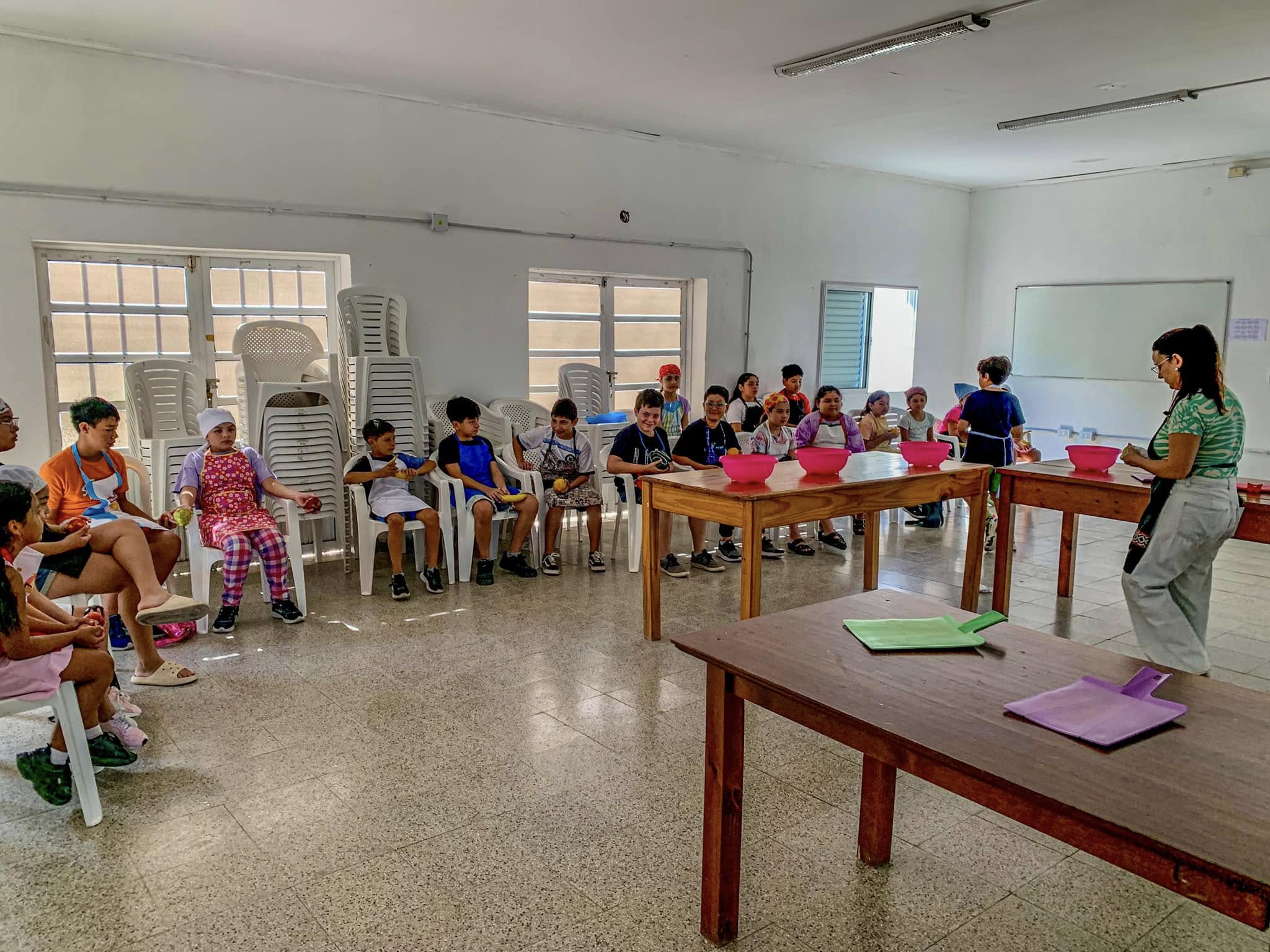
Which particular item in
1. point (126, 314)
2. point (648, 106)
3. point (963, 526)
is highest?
point (648, 106)

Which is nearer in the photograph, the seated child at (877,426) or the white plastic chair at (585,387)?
the seated child at (877,426)

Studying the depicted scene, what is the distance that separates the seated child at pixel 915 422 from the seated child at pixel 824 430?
0.76 m

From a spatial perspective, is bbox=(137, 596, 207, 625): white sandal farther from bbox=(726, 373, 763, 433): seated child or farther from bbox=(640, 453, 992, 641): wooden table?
bbox=(726, 373, 763, 433): seated child

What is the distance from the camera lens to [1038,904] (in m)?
2.19

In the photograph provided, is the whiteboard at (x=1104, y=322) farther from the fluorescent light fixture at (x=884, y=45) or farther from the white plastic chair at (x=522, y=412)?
the white plastic chair at (x=522, y=412)

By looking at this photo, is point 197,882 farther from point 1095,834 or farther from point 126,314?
point 126,314

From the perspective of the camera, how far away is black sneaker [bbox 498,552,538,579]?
5.19 metres

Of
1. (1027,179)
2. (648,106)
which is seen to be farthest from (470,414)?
(1027,179)

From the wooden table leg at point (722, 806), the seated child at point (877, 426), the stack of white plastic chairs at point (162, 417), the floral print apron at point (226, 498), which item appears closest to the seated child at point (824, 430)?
the seated child at point (877, 426)

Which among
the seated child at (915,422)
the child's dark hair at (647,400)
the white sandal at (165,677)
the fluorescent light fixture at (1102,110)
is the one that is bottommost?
the white sandal at (165,677)

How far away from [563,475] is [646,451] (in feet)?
1.78

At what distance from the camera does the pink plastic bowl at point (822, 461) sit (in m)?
4.09

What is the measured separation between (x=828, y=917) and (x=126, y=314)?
5.04m

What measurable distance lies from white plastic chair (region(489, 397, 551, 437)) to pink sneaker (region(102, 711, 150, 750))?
359 centimetres
